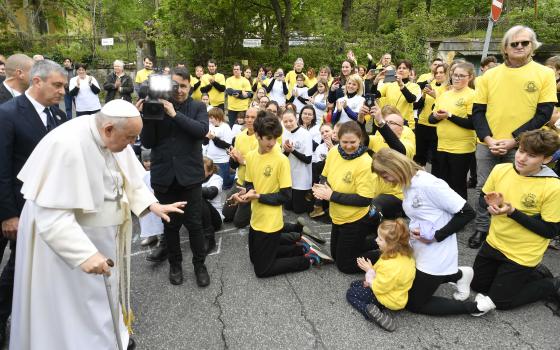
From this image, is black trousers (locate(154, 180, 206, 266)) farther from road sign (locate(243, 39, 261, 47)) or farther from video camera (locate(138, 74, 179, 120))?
road sign (locate(243, 39, 261, 47))

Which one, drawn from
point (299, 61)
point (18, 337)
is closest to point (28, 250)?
point (18, 337)

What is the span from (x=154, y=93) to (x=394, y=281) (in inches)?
100

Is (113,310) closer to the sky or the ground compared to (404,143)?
closer to the ground

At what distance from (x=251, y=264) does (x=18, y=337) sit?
2.29 m

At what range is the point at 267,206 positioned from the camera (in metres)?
3.82

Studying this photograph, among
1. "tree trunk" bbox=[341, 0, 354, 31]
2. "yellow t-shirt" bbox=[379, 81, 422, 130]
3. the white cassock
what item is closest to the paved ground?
the white cassock

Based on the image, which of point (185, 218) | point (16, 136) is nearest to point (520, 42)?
point (185, 218)

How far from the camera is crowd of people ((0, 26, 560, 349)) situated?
2.30 meters

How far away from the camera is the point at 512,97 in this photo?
404 cm

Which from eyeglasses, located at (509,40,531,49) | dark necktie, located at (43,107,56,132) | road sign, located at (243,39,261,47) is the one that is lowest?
dark necktie, located at (43,107,56,132)

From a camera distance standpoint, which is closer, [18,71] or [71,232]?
[71,232]

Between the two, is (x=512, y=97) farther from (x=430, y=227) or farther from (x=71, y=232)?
(x=71, y=232)

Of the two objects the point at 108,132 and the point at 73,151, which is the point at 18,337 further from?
the point at 108,132

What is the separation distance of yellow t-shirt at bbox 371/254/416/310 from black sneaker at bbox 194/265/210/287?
166 centimetres
